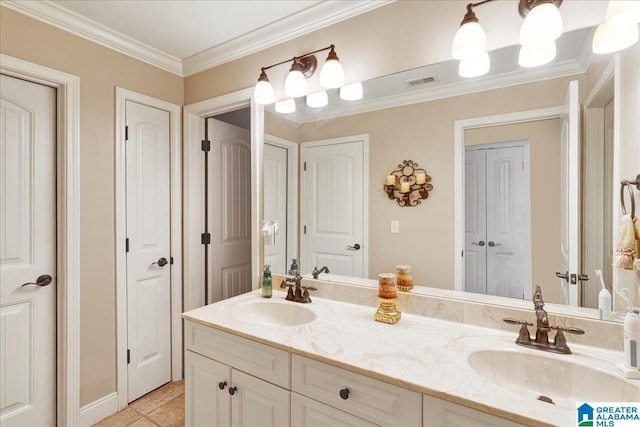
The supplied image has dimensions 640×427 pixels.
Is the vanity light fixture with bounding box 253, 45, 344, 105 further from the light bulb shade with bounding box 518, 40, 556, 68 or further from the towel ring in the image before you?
the towel ring

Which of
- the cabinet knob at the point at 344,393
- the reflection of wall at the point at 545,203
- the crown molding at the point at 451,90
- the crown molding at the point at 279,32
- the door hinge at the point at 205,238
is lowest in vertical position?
the cabinet knob at the point at 344,393

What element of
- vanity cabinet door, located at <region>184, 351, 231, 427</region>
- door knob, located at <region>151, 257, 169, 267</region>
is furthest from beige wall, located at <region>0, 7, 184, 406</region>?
vanity cabinet door, located at <region>184, 351, 231, 427</region>

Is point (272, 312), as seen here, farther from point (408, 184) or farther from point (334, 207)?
point (408, 184)

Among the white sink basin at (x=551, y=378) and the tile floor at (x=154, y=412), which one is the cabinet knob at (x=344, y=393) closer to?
the white sink basin at (x=551, y=378)

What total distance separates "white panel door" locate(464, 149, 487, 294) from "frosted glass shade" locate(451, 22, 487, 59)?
0.41 m

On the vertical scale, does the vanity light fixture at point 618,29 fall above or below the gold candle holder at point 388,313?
above

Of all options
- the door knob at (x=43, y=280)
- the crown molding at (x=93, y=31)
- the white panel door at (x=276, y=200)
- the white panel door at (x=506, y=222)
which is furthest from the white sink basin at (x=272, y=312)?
the crown molding at (x=93, y=31)

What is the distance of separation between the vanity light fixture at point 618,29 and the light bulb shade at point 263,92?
1.51 meters

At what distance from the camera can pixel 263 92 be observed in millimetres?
1909

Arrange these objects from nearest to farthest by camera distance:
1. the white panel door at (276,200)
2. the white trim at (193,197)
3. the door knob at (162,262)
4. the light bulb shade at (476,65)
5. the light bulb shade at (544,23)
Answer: the light bulb shade at (544,23), the light bulb shade at (476,65), the white panel door at (276,200), the door knob at (162,262), the white trim at (193,197)

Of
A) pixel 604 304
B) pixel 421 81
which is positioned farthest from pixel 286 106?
pixel 604 304

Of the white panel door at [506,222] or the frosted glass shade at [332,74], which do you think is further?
the frosted glass shade at [332,74]

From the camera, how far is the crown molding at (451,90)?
1.27 m

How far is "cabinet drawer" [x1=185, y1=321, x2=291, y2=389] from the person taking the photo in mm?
1224
